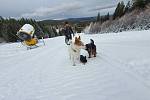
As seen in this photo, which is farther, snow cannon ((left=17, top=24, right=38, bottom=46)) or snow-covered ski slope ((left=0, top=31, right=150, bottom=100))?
snow cannon ((left=17, top=24, right=38, bottom=46))

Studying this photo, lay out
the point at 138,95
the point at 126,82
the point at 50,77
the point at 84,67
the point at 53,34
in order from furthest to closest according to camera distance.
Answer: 1. the point at 53,34
2. the point at 84,67
3. the point at 50,77
4. the point at 126,82
5. the point at 138,95

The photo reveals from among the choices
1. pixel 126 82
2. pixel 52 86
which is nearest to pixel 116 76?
pixel 126 82

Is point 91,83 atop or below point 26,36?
atop

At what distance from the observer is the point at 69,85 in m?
6.54

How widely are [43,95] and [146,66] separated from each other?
2921mm

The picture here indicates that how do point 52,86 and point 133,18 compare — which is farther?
point 133,18

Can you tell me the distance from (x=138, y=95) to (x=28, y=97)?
8.99ft

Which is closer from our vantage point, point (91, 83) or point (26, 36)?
point (91, 83)

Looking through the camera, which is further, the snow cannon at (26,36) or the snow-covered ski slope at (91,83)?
the snow cannon at (26,36)

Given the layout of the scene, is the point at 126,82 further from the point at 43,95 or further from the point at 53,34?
the point at 53,34

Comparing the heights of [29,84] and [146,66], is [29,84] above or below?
below

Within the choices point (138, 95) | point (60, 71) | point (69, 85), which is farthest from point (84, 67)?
point (138, 95)

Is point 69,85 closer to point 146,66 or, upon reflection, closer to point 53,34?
point 146,66

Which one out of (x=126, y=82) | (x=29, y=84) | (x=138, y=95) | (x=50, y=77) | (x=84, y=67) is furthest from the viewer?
(x=84, y=67)
